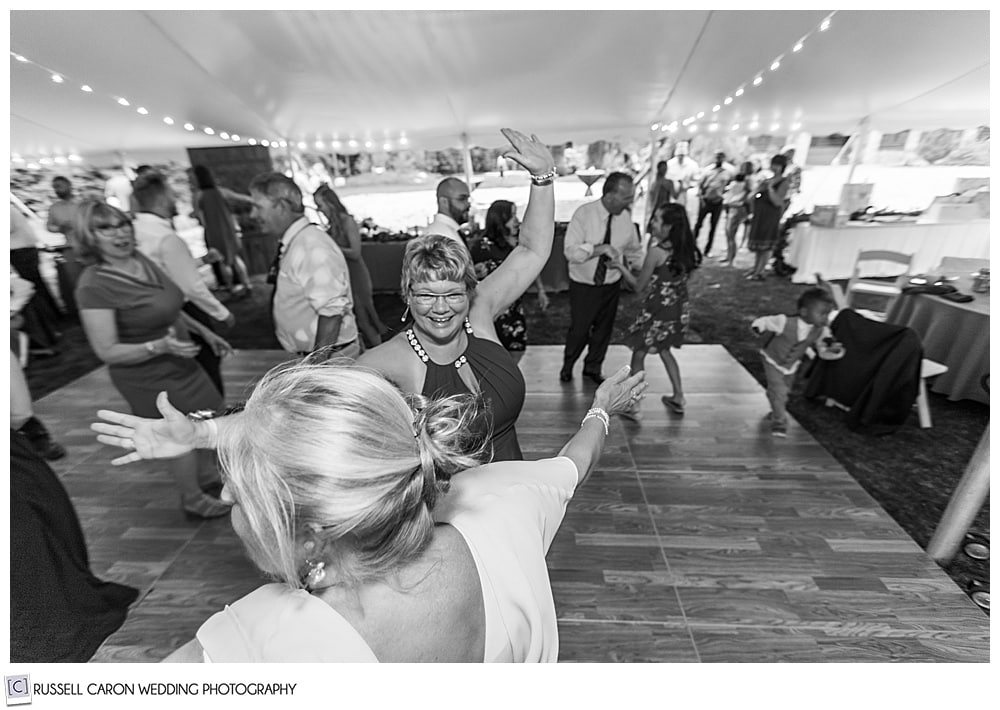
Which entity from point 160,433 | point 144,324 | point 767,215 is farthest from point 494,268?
point 767,215

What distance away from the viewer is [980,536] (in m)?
1.48

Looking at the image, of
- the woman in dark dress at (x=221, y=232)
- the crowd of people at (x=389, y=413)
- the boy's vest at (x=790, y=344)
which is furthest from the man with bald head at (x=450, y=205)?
the woman in dark dress at (x=221, y=232)

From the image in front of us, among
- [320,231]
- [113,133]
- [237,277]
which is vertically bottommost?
[237,277]

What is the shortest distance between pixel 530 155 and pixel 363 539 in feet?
3.51

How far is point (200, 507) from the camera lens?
6.23ft

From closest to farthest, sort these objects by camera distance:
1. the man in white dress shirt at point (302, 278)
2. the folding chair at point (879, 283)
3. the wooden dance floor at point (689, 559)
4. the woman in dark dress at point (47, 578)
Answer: the woman in dark dress at point (47, 578)
the wooden dance floor at point (689, 559)
the man in white dress shirt at point (302, 278)
the folding chair at point (879, 283)

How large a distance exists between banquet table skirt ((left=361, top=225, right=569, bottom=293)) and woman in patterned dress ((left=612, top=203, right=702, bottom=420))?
2.68m

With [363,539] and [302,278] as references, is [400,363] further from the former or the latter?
[302,278]

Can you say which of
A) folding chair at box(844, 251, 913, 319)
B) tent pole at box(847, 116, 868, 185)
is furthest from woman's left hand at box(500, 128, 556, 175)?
tent pole at box(847, 116, 868, 185)

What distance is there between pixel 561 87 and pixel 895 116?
9.71 feet

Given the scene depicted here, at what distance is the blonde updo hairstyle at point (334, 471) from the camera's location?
50 centimetres
